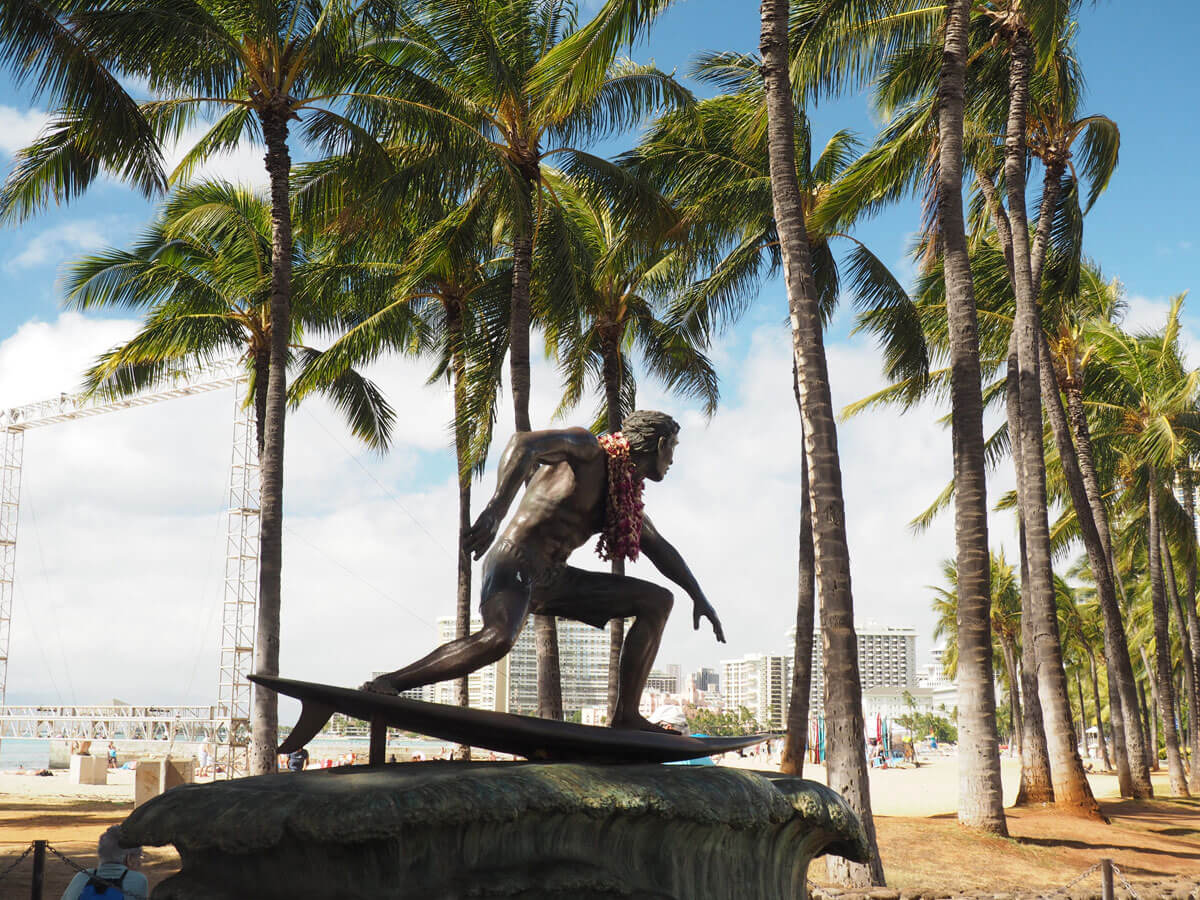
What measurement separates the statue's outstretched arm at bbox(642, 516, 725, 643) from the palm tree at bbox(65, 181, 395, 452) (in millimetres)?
12658

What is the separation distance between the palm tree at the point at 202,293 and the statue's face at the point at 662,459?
12686mm

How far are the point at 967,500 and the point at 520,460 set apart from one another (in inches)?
351

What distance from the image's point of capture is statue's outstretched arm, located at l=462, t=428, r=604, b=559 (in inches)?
192

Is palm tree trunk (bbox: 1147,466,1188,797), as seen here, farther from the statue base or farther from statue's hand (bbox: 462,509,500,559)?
statue's hand (bbox: 462,509,500,559)

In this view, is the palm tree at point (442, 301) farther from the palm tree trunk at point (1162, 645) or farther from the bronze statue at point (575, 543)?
the palm tree trunk at point (1162, 645)

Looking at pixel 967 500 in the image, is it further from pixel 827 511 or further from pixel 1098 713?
pixel 1098 713

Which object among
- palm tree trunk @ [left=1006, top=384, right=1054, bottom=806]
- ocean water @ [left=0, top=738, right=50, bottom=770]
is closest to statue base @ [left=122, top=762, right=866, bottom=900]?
palm tree trunk @ [left=1006, top=384, right=1054, bottom=806]

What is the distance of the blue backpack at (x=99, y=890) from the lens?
558 cm

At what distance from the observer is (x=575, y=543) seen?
567 centimetres

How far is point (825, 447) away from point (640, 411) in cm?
460

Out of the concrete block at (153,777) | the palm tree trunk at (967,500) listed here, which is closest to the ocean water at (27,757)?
the concrete block at (153,777)

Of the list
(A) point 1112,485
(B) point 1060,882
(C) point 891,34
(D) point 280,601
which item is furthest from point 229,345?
(A) point 1112,485

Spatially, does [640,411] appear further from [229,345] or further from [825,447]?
[229,345]

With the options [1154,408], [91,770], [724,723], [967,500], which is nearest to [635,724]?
[967,500]
